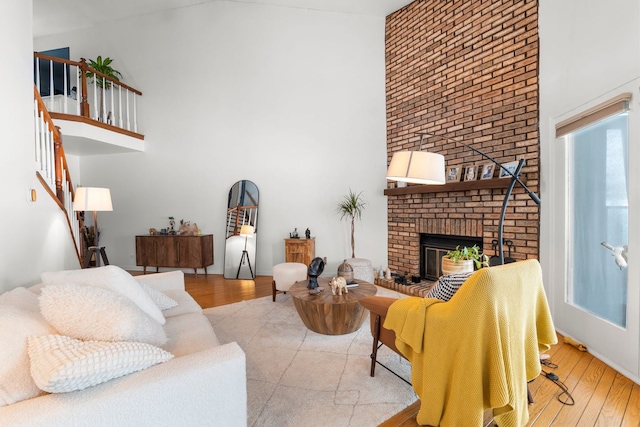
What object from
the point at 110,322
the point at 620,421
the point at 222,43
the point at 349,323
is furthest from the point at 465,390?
the point at 222,43

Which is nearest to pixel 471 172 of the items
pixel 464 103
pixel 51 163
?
pixel 464 103

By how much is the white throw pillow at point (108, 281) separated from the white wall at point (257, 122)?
11.2ft

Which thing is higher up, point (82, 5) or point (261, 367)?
point (82, 5)

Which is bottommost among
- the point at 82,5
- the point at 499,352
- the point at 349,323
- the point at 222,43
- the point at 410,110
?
the point at 349,323

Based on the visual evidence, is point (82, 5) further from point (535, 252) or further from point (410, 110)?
point (535, 252)

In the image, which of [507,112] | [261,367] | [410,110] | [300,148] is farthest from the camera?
[300,148]

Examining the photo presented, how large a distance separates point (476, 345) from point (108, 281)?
198 cm

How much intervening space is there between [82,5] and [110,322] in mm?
6729

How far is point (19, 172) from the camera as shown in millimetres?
2307

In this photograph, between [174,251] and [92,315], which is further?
[174,251]

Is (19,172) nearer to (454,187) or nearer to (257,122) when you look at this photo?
(257,122)

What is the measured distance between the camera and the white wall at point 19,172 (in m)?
2.16

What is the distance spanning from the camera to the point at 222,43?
5.38 meters

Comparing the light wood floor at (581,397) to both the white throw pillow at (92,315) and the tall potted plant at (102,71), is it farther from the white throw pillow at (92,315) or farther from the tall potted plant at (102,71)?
the tall potted plant at (102,71)
